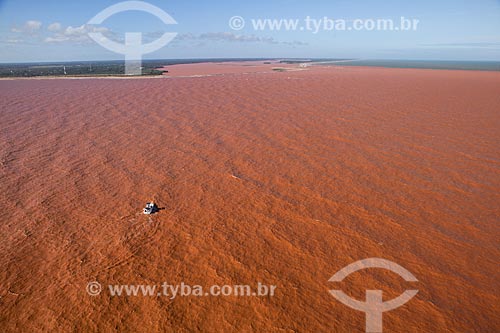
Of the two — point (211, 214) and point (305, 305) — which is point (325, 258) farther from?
point (211, 214)

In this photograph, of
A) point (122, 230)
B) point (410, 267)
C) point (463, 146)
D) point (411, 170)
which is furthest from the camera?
point (463, 146)

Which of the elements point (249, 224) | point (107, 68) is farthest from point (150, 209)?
point (107, 68)

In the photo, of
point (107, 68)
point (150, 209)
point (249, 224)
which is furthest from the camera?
point (107, 68)

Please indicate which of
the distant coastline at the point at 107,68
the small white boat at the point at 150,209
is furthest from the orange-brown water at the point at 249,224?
the distant coastline at the point at 107,68

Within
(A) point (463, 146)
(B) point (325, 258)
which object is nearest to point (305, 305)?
→ (B) point (325, 258)

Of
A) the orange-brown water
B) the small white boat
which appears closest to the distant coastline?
the orange-brown water

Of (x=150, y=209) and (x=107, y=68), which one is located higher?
(x=107, y=68)

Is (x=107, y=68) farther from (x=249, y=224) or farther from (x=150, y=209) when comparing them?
(x=249, y=224)

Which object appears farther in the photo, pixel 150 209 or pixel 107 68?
pixel 107 68

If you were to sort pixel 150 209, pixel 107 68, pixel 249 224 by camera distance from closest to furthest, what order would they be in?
pixel 249 224 < pixel 150 209 < pixel 107 68
